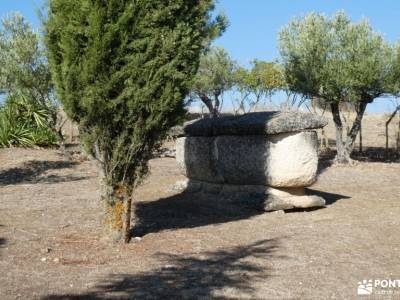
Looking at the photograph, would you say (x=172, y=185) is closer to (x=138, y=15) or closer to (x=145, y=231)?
(x=145, y=231)

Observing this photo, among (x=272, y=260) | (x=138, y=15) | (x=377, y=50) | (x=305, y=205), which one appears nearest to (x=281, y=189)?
(x=305, y=205)

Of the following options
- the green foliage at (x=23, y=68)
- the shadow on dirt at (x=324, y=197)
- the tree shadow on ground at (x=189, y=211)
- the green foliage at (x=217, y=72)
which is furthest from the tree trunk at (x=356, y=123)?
the green foliage at (x=217, y=72)

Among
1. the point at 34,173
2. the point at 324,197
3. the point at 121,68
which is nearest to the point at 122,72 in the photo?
the point at 121,68

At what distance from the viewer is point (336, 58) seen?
1716cm

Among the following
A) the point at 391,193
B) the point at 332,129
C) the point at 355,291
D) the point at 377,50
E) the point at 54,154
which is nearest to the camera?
the point at 355,291

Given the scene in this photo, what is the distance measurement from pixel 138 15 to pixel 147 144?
1836 millimetres

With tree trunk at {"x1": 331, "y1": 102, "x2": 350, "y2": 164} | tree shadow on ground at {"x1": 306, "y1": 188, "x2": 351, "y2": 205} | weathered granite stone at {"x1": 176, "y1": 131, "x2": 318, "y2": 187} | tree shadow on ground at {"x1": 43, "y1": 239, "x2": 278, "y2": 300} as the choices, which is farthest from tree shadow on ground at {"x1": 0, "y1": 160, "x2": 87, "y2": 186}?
tree shadow on ground at {"x1": 43, "y1": 239, "x2": 278, "y2": 300}

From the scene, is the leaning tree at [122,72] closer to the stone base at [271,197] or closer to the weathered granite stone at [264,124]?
the weathered granite stone at [264,124]

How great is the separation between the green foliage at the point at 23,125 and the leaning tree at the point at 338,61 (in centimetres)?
1052

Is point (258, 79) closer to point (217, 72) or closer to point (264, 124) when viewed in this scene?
point (217, 72)

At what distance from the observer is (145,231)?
27.9 feet

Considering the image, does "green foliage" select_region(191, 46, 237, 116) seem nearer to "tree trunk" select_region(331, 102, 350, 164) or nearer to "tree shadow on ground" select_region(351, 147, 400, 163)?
"tree shadow on ground" select_region(351, 147, 400, 163)

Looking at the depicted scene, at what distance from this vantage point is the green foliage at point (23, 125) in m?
21.1

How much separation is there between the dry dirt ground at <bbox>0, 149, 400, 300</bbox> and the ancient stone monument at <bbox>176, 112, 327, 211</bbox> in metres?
0.43
